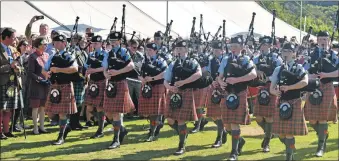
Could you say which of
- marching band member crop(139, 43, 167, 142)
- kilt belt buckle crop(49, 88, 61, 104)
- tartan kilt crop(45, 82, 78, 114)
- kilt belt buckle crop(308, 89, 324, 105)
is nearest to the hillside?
marching band member crop(139, 43, 167, 142)

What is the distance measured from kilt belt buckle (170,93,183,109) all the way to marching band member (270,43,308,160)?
1.31m

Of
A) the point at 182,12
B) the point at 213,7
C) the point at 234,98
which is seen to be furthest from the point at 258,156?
the point at 213,7

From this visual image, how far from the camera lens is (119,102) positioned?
6926 mm

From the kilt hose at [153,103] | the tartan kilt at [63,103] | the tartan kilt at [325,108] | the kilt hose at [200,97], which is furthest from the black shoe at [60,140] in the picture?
the tartan kilt at [325,108]

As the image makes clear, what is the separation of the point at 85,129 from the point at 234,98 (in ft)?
12.0

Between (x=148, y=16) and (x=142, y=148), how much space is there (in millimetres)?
9482

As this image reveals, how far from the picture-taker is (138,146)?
7176mm

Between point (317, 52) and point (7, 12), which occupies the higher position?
point (7, 12)

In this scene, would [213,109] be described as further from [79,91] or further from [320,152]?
[79,91]

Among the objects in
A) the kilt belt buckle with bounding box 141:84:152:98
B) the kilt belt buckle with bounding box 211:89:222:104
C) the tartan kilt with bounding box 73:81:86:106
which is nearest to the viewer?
the kilt belt buckle with bounding box 211:89:222:104

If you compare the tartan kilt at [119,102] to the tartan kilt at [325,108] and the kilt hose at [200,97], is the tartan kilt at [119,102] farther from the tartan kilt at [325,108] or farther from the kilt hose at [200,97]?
the tartan kilt at [325,108]

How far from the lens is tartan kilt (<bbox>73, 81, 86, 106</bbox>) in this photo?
823 centimetres

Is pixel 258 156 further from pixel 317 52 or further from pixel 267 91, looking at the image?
pixel 317 52

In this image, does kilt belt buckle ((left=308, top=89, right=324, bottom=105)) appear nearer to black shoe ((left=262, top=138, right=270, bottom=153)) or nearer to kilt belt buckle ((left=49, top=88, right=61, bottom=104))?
black shoe ((left=262, top=138, right=270, bottom=153))
